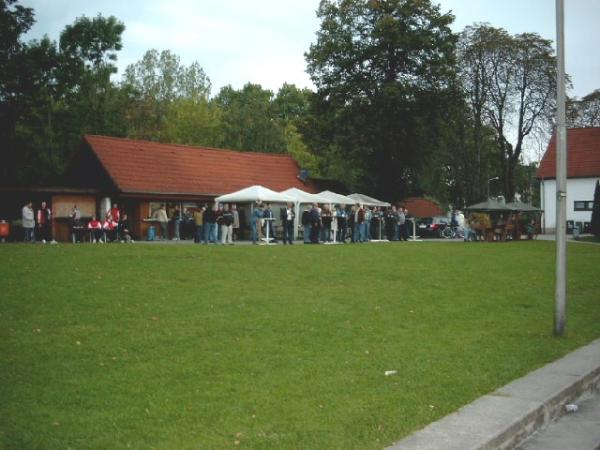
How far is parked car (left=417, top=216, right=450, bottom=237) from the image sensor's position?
50.2m

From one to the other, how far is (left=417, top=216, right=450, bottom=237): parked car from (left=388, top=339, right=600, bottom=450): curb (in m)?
42.5

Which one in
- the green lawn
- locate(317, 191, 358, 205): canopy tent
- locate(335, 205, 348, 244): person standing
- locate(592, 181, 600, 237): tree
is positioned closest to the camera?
the green lawn

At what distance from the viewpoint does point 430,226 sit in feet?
166

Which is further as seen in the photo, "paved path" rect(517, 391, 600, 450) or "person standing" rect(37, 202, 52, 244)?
"person standing" rect(37, 202, 52, 244)

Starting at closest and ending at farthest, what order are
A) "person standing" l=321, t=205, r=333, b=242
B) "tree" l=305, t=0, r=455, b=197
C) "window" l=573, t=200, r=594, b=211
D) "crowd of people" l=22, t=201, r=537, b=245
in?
"crowd of people" l=22, t=201, r=537, b=245 < "person standing" l=321, t=205, r=333, b=242 < "tree" l=305, t=0, r=455, b=197 < "window" l=573, t=200, r=594, b=211

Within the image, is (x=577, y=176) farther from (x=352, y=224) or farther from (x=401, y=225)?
(x=352, y=224)

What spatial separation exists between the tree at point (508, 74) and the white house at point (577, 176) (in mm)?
9318

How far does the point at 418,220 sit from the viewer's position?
51812 millimetres

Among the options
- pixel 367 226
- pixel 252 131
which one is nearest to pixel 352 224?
pixel 367 226

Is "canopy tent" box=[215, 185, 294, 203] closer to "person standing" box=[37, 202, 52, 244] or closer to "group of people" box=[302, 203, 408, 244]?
"group of people" box=[302, 203, 408, 244]

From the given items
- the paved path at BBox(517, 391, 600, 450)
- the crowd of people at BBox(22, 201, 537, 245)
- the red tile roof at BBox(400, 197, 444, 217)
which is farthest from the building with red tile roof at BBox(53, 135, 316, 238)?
the red tile roof at BBox(400, 197, 444, 217)

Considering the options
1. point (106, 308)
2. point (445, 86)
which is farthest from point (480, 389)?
point (445, 86)

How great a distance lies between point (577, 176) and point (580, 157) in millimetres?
2254

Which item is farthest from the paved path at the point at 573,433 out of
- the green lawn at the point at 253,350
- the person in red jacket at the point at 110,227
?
the person in red jacket at the point at 110,227
